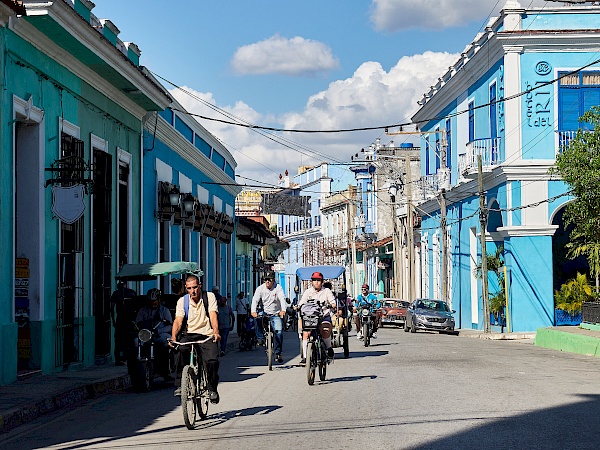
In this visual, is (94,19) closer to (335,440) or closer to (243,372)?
A: (243,372)

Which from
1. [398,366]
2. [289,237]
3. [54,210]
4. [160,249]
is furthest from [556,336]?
[289,237]

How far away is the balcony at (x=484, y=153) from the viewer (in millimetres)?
35438

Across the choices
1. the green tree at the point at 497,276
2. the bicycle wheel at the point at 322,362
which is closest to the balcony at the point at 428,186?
the green tree at the point at 497,276

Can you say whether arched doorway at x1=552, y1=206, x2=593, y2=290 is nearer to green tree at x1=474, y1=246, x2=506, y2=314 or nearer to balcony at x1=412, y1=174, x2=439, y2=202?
green tree at x1=474, y1=246, x2=506, y2=314

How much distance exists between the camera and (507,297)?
35031 millimetres

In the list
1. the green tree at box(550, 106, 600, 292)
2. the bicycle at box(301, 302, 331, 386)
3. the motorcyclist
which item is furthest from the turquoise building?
the green tree at box(550, 106, 600, 292)

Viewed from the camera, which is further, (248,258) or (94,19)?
(248,258)

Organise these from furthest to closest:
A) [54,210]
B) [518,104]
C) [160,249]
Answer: [518,104]
[160,249]
[54,210]

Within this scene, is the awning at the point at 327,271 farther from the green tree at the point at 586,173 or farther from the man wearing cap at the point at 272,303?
the man wearing cap at the point at 272,303

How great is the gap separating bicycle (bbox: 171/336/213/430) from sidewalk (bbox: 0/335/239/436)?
2026 millimetres

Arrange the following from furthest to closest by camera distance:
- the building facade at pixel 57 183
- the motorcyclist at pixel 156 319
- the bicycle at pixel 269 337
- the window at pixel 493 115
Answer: the window at pixel 493 115 < the bicycle at pixel 269 337 < the motorcyclist at pixel 156 319 < the building facade at pixel 57 183

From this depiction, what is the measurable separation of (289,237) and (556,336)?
69.3 metres

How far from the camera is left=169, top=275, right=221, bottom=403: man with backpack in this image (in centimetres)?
1131

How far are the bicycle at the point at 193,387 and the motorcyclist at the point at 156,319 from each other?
12.8 ft
